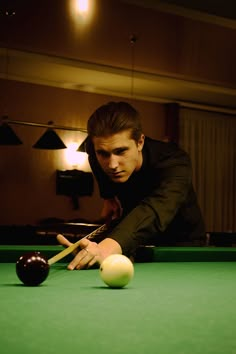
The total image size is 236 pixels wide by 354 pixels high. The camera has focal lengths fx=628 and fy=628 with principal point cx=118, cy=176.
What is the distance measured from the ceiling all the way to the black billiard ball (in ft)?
19.1

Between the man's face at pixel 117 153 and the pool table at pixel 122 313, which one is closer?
the pool table at pixel 122 313

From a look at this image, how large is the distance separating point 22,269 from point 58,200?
7687 mm

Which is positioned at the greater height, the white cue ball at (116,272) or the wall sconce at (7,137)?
the wall sconce at (7,137)

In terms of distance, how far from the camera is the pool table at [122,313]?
1.14 metres

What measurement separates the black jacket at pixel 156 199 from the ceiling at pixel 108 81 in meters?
4.57

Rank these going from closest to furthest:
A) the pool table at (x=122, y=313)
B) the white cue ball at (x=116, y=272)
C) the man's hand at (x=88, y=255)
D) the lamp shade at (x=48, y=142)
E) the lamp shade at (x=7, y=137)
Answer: the pool table at (x=122, y=313) < the white cue ball at (x=116, y=272) < the man's hand at (x=88, y=255) < the lamp shade at (x=7, y=137) < the lamp shade at (x=48, y=142)

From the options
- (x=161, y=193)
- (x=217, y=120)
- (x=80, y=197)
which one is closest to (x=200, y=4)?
(x=161, y=193)

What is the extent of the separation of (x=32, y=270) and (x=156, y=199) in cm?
107

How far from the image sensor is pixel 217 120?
1171 cm

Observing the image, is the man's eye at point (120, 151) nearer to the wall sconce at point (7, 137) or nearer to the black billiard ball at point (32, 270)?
the black billiard ball at point (32, 270)

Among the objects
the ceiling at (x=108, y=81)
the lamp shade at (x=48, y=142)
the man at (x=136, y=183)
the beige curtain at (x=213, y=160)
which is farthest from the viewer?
the beige curtain at (x=213, y=160)

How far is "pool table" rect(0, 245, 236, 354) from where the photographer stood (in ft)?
3.73

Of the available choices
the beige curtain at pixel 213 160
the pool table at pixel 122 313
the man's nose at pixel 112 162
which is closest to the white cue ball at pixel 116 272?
the pool table at pixel 122 313

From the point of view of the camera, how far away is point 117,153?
2.87 m
